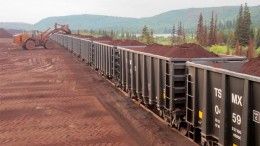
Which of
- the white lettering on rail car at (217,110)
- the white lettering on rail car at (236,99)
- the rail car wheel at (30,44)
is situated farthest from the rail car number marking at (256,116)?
the rail car wheel at (30,44)

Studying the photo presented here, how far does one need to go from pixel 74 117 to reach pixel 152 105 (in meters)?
3.15

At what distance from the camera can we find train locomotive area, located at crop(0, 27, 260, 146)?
7.34 metres

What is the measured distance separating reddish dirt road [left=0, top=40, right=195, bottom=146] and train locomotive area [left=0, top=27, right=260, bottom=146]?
0.03 metres

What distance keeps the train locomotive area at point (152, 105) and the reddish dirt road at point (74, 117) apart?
0.10 ft

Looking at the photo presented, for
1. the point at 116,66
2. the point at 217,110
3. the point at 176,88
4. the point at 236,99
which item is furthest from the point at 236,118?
the point at 116,66

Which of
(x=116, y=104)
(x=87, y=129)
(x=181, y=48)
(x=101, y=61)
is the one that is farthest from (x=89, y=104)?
(x=101, y=61)

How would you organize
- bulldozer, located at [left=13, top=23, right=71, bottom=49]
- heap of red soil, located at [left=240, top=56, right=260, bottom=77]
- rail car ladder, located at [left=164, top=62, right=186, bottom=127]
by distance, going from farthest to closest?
bulldozer, located at [left=13, top=23, right=71, bottom=49]
rail car ladder, located at [left=164, top=62, right=186, bottom=127]
heap of red soil, located at [left=240, top=56, right=260, bottom=77]

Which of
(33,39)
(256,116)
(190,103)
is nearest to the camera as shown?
(256,116)

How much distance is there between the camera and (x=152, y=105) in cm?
1362

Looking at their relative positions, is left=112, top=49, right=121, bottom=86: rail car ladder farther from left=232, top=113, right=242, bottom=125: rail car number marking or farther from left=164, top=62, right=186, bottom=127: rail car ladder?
left=232, top=113, right=242, bottom=125: rail car number marking

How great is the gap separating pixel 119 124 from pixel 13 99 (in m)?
7.52

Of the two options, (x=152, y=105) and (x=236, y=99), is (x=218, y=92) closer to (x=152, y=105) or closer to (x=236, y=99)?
(x=236, y=99)

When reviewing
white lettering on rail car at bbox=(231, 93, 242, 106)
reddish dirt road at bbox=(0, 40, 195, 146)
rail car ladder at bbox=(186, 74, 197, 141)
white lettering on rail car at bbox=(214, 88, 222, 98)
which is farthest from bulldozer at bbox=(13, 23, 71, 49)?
white lettering on rail car at bbox=(231, 93, 242, 106)

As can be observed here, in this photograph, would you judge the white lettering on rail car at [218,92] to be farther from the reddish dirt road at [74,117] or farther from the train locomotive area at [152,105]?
the reddish dirt road at [74,117]
